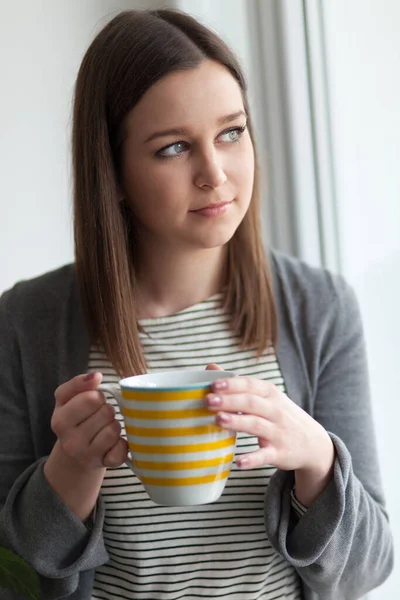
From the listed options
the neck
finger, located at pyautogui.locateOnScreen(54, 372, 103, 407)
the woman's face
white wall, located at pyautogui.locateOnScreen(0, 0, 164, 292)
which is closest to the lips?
the woman's face

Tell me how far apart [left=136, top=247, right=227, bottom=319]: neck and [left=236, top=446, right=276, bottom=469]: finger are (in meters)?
0.38

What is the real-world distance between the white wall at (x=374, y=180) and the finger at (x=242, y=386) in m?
0.43

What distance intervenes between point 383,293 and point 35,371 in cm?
50

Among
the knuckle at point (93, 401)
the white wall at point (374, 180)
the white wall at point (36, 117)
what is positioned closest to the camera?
the knuckle at point (93, 401)

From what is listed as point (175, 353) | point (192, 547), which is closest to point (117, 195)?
point (175, 353)

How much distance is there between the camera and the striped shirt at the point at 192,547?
111 centimetres

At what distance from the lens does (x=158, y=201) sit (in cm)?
106

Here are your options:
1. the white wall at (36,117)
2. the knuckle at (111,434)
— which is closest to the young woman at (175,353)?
the knuckle at (111,434)

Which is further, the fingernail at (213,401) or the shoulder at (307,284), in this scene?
the shoulder at (307,284)

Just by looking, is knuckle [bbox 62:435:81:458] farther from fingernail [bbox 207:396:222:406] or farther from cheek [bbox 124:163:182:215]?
cheek [bbox 124:163:182:215]

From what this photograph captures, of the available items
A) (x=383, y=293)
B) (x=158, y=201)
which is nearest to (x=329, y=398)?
(x=383, y=293)


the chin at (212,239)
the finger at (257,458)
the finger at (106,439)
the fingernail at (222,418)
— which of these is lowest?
the finger at (257,458)

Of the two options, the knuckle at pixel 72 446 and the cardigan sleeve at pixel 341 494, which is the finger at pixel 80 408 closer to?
the knuckle at pixel 72 446

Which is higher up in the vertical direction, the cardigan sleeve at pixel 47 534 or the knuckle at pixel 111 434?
the knuckle at pixel 111 434
